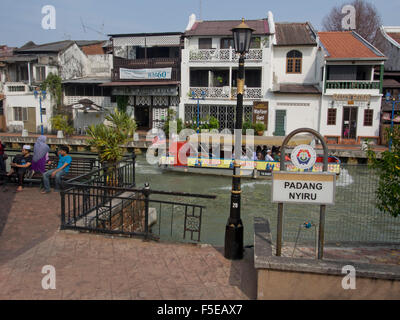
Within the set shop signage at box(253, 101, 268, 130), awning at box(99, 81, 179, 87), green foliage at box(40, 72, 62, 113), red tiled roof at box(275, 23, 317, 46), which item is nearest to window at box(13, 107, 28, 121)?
green foliage at box(40, 72, 62, 113)

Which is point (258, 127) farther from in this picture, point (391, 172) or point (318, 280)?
point (318, 280)

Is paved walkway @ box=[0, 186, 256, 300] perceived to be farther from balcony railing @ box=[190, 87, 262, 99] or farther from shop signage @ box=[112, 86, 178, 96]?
shop signage @ box=[112, 86, 178, 96]

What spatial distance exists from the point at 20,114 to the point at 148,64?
12.2 metres

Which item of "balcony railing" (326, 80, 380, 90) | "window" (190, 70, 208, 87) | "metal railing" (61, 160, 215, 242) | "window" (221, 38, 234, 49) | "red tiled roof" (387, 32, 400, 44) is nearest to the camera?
"metal railing" (61, 160, 215, 242)

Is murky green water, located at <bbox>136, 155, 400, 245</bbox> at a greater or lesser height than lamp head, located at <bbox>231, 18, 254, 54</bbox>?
lesser

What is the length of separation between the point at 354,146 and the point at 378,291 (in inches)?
856

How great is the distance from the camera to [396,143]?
6207 millimetres

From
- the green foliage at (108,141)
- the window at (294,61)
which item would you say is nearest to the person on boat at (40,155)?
the green foliage at (108,141)

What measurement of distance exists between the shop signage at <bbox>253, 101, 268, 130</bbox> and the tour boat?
8.24 m

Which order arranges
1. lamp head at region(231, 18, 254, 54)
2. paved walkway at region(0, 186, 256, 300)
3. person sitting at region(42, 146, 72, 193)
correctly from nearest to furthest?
paved walkway at region(0, 186, 256, 300) < lamp head at region(231, 18, 254, 54) < person sitting at region(42, 146, 72, 193)

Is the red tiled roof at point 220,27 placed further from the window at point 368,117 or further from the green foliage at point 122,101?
the window at point 368,117

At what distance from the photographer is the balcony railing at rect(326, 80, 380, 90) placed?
2581cm

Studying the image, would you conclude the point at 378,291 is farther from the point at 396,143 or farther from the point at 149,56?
the point at 149,56

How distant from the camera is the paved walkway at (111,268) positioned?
5.42m
